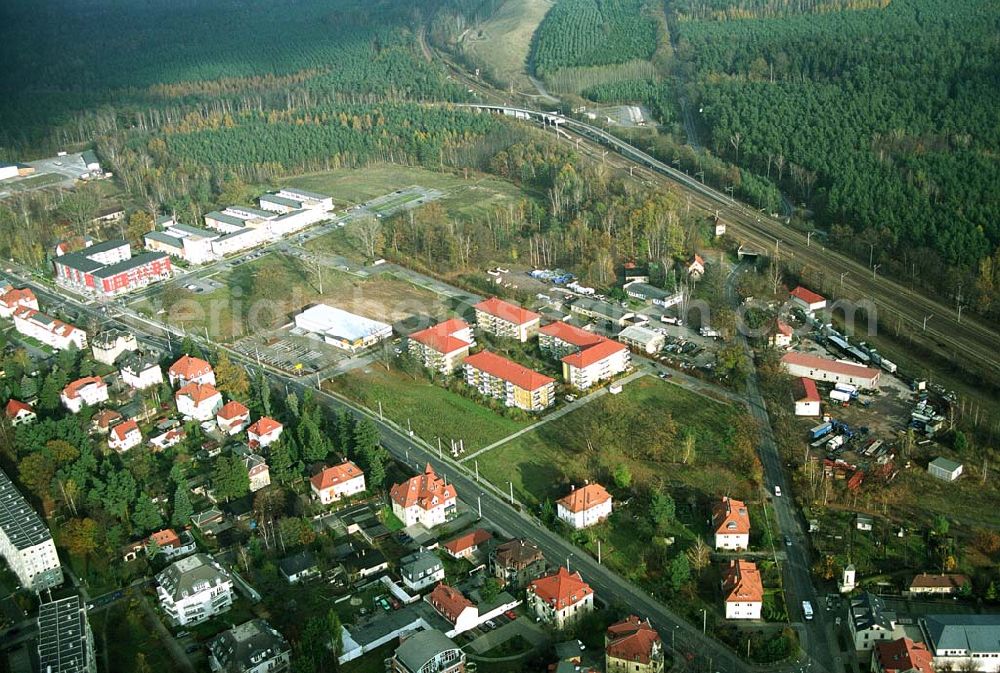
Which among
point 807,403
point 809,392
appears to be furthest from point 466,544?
point 809,392

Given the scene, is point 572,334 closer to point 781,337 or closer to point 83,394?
point 781,337

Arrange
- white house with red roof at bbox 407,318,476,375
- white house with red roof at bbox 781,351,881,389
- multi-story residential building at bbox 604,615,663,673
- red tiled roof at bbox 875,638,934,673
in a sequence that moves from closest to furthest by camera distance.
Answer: red tiled roof at bbox 875,638,934,673, multi-story residential building at bbox 604,615,663,673, white house with red roof at bbox 781,351,881,389, white house with red roof at bbox 407,318,476,375

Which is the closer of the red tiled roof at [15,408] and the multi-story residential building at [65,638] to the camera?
the multi-story residential building at [65,638]

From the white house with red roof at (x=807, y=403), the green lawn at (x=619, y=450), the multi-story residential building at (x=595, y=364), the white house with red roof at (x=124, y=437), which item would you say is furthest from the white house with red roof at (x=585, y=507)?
the white house with red roof at (x=124, y=437)

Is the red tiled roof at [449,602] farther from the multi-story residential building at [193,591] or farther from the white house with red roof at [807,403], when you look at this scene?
the white house with red roof at [807,403]

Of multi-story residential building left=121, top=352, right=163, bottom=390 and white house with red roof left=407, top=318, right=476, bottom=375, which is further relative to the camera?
white house with red roof left=407, top=318, right=476, bottom=375

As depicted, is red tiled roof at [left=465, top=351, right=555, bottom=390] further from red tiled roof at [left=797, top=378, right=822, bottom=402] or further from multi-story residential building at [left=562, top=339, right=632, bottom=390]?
red tiled roof at [left=797, top=378, right=822, bottom=402]

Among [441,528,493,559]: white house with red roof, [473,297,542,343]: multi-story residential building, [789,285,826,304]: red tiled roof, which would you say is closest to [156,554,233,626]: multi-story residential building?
[441,528,493,559]: white house with red roof
